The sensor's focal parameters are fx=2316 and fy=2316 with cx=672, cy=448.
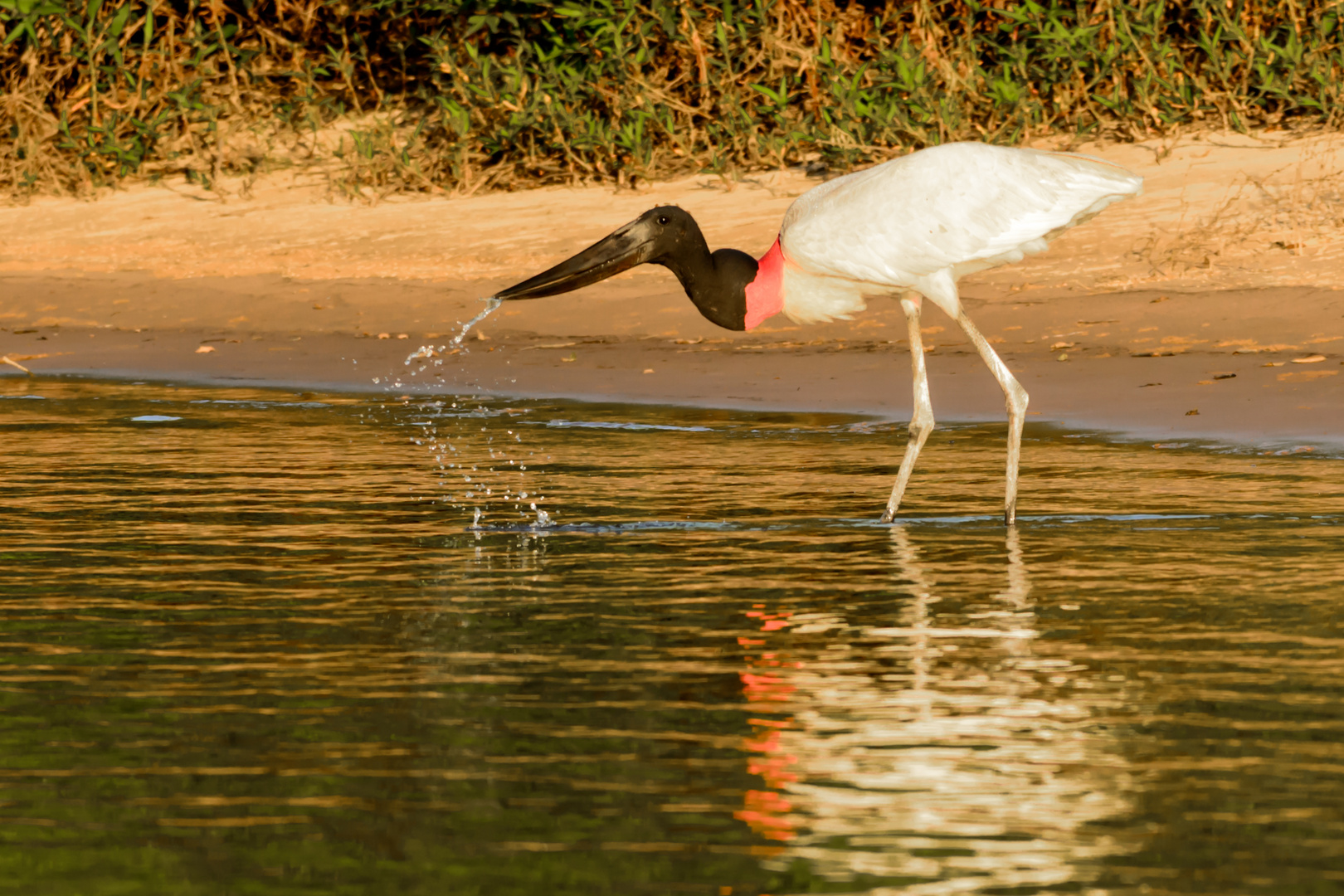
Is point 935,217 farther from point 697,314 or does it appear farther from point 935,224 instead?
point 697,314

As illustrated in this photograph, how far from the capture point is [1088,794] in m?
4.11

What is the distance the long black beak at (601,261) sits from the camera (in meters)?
8.10

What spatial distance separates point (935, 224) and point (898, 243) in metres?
0.14

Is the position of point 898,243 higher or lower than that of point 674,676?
higher

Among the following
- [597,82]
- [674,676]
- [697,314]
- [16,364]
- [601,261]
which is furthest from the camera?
[597,82]

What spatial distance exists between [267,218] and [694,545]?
1053 centimetres

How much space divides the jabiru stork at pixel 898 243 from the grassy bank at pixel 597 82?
7.12m

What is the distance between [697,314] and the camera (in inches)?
506

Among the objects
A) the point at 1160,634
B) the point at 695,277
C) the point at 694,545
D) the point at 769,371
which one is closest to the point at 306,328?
the point at 769,371

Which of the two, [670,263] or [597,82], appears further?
[597,82]

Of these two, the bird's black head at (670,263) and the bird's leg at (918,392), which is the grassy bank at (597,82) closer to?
the bird's leg at (918,392)

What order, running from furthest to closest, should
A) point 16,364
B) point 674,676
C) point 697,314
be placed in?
1. point 697,314
2. point 16,364
3. point 674,676

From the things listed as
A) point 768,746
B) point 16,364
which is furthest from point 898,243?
point 16,364

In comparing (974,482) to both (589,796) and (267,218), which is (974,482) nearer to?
(589,796)
